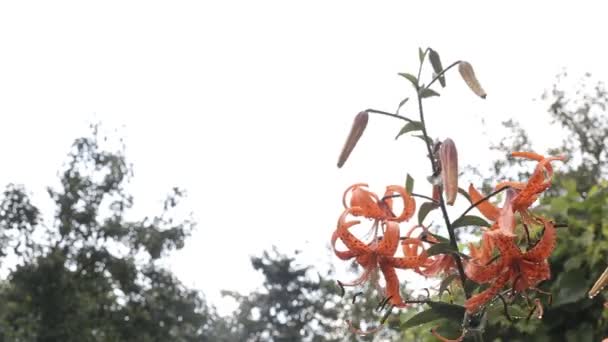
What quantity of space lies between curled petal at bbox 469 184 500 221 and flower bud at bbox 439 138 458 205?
0.21ft

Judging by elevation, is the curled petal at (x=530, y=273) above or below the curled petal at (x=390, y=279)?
below

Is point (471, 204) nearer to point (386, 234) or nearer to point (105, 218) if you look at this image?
point (386, 234)

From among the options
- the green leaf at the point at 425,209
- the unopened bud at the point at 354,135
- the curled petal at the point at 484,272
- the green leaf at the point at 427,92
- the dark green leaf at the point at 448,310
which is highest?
the unopened bud at the point at 354,135

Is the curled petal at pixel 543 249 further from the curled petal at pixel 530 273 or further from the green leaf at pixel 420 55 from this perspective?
the green leaf at pixel 420 55

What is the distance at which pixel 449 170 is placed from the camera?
0.76 m

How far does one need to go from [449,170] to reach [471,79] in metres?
0.18

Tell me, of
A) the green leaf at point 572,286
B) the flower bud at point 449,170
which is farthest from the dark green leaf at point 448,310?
the green leaf at point 572,286

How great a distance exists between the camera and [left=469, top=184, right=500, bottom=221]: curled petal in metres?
0.82

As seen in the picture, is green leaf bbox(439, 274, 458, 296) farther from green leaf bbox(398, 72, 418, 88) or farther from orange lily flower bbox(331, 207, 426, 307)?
green leaf bbox(398, 72, 418, 88)

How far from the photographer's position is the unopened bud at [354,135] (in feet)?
2.90

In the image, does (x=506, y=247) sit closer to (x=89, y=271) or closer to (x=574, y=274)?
(x=574, y=274)

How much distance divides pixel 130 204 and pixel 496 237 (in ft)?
37.3

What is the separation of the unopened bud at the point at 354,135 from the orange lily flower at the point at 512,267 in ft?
0.67

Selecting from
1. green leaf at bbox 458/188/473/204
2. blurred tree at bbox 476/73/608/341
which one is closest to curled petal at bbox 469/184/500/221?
green leaf at bbox 458/188/473/204
